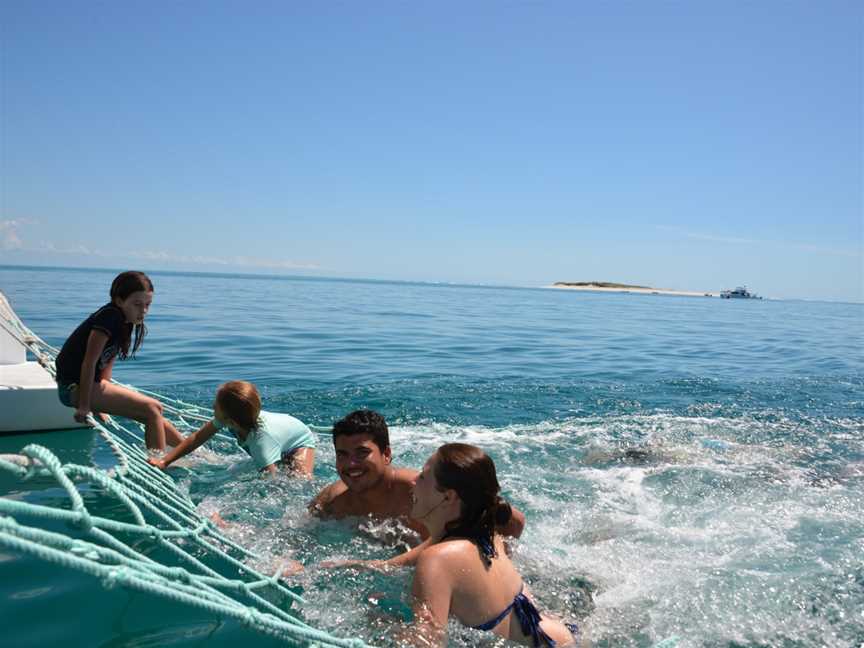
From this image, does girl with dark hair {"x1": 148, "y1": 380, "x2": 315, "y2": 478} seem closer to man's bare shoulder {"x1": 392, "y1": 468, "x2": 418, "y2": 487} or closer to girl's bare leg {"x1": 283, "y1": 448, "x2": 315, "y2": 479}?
girl's bare leg {"x1": 283, "y1": 448, "x2": 315, "y2": 479}

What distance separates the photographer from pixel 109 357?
5762 mm

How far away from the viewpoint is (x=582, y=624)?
11.9 feet

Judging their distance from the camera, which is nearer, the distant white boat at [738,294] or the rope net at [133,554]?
the rope net at [133,554]

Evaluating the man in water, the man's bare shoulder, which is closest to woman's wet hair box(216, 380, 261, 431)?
the man in water

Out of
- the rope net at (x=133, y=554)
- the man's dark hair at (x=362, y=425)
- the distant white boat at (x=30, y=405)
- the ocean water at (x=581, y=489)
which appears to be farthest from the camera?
the distant white boat at (x=30, y=405)

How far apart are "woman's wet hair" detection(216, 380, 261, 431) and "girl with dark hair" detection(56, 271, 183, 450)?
0.94 m

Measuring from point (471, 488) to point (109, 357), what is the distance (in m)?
4.10

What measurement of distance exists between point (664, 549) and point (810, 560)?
97cm

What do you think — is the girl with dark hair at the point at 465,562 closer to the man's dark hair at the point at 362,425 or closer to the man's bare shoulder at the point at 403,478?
the man's dark hair at the point at 362,425

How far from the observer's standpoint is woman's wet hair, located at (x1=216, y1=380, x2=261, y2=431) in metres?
4.92

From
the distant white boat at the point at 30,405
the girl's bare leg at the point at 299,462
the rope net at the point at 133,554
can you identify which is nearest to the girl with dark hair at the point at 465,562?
the rope net at the point at 133,554

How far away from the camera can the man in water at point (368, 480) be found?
4.02m

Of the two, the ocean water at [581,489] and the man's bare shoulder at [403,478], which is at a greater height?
the man's bare shoulder at [403,478]

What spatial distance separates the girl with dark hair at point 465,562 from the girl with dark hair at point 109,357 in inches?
133
